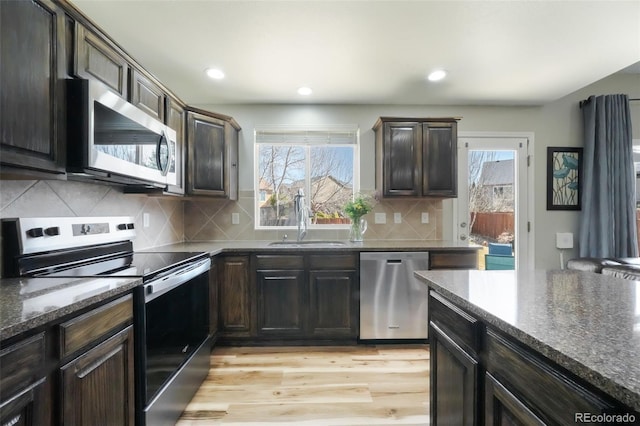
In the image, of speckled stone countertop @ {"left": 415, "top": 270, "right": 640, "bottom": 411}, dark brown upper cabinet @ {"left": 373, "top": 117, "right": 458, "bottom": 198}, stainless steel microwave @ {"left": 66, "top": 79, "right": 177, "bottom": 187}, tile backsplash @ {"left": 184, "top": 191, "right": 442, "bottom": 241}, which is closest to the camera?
speckled stone countertop @ {"left": 415, "top": 270, "right": 640, "bottom": 411}

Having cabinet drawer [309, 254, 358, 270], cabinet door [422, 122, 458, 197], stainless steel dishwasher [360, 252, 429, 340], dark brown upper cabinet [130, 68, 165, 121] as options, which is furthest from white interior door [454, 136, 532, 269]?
dark brown upper cabinet [130, 68, 165, 121]

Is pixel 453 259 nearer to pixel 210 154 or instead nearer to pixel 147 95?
pixel 210 154

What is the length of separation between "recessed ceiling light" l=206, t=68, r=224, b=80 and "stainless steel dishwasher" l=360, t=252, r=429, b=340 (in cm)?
200

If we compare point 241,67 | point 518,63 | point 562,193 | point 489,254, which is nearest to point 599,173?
point 562,193

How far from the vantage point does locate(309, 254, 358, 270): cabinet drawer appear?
2650 millimetres

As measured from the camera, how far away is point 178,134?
2.49m

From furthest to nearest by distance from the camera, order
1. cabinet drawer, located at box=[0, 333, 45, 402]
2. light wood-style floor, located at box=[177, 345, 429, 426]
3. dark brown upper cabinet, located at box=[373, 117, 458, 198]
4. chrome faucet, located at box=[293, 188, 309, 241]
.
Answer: chrome faucet, located at box=[293, 188, 309, 241] → dark brown upper cabinet, located at box=[373, 117, 458, 198] → light wood-style floor, located at box=[177, 345, 429, 426] → cabinet drawer, located at box=[0, 333, 45, 402]

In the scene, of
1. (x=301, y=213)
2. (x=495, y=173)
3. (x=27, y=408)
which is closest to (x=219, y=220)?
(x=301, y=213)

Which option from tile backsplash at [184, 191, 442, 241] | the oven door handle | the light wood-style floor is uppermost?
tile backsplash at [184, 191, 442, 241]

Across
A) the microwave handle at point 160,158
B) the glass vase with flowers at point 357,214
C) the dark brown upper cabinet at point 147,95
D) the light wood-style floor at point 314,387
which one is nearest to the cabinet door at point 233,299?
the light wood-style floor at point 314,387

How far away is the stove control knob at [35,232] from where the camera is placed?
1360mm

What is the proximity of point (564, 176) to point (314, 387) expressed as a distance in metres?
3.54

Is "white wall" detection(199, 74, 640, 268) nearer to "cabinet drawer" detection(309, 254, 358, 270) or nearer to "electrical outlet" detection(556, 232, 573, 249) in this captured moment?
"electrical outlet" detection(556, 232, 573, 249)

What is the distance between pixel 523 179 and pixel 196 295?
3577 millimetres
